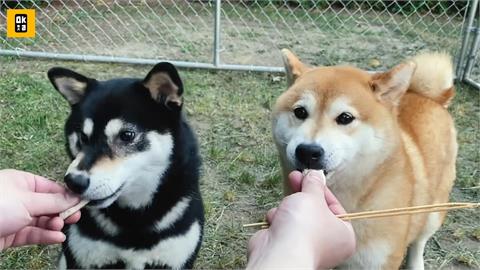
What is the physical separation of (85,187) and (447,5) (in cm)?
563

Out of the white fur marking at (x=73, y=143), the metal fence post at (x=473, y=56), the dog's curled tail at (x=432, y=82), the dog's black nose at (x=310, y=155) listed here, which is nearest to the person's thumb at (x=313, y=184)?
the dog's black nose at (x=310, y=155)

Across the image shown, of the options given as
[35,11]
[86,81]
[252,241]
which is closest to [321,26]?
[35,11]

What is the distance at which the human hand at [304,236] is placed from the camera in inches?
44.5

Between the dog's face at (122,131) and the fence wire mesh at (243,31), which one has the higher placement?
the dog's face at (122,131)

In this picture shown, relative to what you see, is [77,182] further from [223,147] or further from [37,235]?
[223,147]

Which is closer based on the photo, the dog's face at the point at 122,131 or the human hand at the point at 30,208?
the human hand at the point at 30,208

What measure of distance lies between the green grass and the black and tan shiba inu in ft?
1.97

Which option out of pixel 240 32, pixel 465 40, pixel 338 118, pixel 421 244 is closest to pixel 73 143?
pixel 338 118

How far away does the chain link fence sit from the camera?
477cm

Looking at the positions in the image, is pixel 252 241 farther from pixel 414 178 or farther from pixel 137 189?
pixel 414 178

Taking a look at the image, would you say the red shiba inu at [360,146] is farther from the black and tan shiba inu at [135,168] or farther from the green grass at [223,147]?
the green grass at [223,147]

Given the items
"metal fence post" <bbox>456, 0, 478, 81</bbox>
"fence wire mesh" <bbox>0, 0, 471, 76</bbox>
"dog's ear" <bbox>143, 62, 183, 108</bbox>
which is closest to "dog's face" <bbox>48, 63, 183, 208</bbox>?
"dog's ear" <bbox>143, 62, 183, 108</bbox>

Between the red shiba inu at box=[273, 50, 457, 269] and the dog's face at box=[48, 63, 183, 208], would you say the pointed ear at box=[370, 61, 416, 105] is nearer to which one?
the red shiba inu at box=[273, 50, 457, 269]

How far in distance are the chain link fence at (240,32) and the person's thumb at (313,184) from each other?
305 centimetres
